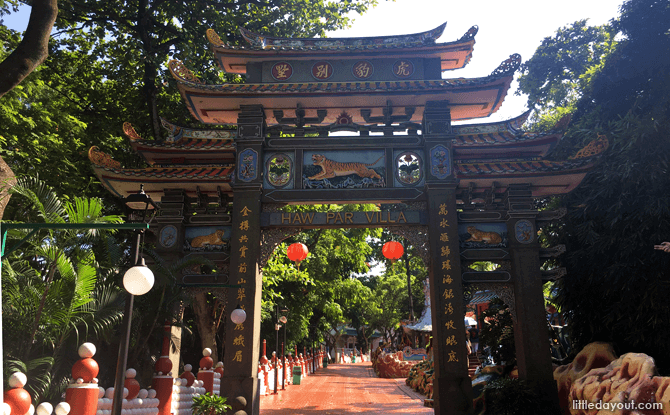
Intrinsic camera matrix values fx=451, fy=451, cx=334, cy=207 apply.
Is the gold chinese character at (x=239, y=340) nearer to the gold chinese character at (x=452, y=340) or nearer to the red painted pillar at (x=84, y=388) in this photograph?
the red painted pillar at (x=84, y=388)

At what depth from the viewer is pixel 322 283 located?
21562 millimetres

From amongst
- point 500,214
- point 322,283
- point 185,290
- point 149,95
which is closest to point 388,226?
point 500,214

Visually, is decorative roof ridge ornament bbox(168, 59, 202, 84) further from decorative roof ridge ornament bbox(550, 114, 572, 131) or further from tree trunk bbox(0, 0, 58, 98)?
decorative roof ridge ornament bbox(550, 114, 572, 131)

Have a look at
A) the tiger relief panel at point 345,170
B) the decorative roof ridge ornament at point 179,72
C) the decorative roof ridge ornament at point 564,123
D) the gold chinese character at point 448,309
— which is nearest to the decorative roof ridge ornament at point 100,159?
the decorative roof ridge ornament at point 179,72

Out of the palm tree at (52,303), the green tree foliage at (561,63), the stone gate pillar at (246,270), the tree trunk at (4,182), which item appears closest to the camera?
the tree trunk at (4,182)

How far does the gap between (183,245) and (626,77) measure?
38.9ft

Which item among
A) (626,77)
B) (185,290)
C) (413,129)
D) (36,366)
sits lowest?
(36,366)

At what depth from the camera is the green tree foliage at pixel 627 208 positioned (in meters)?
9.52

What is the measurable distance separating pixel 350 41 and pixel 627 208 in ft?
25.8

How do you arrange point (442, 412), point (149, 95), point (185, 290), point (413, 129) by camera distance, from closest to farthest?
point (442, 412) → point (185, 290) → point (413, 129) → point (149, 95)

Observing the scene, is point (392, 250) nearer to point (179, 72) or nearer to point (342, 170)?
point (342, 170)

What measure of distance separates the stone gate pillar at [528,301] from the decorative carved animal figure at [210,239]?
21.2 feet

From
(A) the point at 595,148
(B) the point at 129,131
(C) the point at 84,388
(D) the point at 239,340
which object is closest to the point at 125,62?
(B) the point at 129,131

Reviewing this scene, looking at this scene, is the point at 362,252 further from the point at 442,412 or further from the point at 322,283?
the point at 442,412
